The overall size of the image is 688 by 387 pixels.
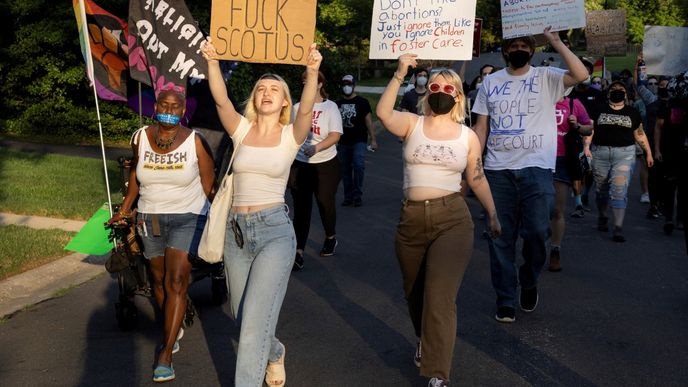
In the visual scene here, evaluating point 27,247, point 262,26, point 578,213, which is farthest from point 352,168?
point 262,26

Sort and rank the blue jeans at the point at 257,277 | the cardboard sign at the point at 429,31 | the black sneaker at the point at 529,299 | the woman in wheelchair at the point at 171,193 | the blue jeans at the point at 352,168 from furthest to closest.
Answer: the blue jeans at the point at 352,168 → the black sneaker at the point at 529,299 → the cardboard sign at the point at 429,31 → the woman in wheelchair at the point at 171,193 → the blue jeans at the point at 257,277

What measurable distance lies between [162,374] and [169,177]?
125cm

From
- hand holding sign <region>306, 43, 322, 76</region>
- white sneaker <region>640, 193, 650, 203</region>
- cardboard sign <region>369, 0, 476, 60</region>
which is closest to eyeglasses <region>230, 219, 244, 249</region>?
hand holding sign <region>306, 43, 322, 76</region>

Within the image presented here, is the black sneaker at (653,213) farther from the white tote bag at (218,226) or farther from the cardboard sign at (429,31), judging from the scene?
the white tote bag at (218,226)

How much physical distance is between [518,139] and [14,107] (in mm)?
19179

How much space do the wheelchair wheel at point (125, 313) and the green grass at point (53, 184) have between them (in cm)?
500

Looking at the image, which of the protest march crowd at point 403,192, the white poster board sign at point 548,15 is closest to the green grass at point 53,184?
the protest march crowd at point 403,192

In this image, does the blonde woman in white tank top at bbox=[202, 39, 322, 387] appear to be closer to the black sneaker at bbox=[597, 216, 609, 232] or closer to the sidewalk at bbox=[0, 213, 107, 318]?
the sidewalk at bbox=[0, 213, 107, 318]

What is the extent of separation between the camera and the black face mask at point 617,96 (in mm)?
11445

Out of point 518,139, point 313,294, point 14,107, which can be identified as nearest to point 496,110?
point 518,139

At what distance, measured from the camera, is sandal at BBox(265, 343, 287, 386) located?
5.42 meters

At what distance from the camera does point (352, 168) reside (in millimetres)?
14203

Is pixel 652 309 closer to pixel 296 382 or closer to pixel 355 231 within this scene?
pixel 296 382

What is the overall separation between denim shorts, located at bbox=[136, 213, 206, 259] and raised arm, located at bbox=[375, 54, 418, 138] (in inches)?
56.4
